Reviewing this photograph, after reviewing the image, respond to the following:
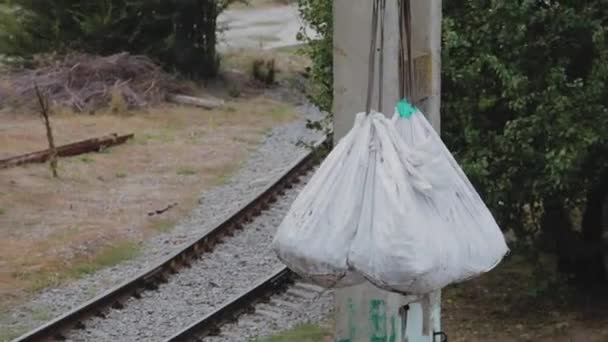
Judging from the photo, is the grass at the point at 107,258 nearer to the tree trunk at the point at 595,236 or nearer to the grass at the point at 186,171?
the grass at the point at 186,171

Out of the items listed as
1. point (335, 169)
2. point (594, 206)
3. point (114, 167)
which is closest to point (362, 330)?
point (335, 169)

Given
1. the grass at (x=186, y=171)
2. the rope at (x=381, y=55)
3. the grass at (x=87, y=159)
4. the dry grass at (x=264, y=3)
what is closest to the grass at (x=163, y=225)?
the grass at (x=186, y=171)

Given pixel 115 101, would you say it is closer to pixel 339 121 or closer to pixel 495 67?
pixel 495 67

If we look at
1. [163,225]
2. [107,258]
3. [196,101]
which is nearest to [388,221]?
[107,258]

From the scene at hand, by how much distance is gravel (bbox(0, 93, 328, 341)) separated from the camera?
10.9m

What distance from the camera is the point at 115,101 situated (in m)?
23.5

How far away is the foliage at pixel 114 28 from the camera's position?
26141 mm

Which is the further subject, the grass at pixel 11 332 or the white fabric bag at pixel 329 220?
the grass at pixel 11 332

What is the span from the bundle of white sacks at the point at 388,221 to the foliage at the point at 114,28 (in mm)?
22306

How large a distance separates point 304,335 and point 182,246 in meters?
3.18

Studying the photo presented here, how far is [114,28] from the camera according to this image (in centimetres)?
2634

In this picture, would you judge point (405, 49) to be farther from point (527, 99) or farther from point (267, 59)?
point (267, 59)

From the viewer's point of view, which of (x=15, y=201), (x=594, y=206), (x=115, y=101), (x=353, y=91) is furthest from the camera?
(x=115, y=101)

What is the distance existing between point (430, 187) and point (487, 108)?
5.18 meters
